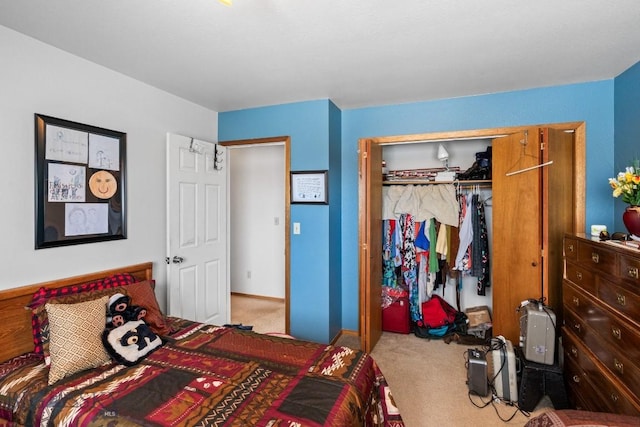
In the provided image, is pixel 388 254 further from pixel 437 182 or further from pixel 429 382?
pixel 429 382

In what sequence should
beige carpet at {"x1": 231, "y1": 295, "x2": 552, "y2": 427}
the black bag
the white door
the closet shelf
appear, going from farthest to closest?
1. the black bag
2. the closet shelf
3. the white door
4. beige carpet at {"x1": 231, "y1": 295, "x2": 552, "y2": 427}

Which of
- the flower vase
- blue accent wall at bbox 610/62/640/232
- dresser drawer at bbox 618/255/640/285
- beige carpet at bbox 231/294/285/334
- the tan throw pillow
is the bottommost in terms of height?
beige carpet at bbox 231/294/285/334

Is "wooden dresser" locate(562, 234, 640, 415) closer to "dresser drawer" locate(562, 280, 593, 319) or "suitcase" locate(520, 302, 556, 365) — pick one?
"dresser drawer" locate(562, 280, 593, 319)

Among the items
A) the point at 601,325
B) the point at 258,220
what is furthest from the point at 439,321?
the point at 258,220

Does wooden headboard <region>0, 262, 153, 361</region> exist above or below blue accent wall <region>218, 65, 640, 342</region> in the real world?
below

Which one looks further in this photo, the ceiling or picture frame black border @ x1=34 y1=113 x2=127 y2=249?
picture frame black border @ x1=34 y1=113 x2=127 y2=249

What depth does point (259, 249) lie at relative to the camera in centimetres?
478

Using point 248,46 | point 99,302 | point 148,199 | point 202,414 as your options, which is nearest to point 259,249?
point 148,199

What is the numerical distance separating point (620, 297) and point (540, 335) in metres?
0.73

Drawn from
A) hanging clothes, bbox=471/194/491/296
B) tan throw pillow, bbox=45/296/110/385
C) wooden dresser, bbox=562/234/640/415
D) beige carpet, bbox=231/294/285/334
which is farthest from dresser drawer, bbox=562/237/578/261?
tan throw pillow, bbox=45/296/110/385

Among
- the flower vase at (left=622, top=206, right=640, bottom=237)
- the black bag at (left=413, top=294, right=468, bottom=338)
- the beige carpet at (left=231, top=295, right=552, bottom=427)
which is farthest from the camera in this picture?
the black bag at (left=413, top=294, right=468, bottom=338)

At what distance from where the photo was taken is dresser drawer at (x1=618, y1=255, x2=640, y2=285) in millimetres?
1541

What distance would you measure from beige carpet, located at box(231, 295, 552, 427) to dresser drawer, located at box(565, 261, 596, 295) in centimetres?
93

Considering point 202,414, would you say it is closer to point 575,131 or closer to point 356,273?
point 356,273
